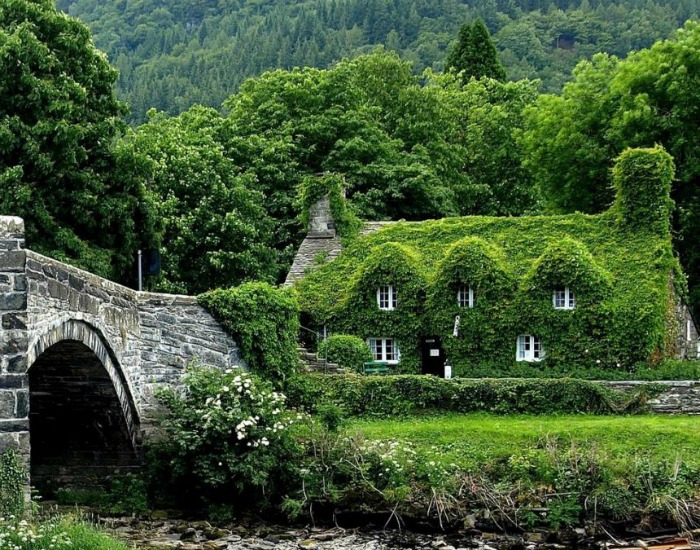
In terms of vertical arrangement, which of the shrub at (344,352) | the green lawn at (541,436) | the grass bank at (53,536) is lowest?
the grass bank at (53,536)

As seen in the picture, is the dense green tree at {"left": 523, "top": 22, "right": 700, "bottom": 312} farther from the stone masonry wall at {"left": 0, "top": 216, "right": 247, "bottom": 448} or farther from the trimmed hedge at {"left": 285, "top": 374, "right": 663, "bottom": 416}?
the stone masonry wall at {"left": 0, "top": 216, "right": 247, "bottom": 448}

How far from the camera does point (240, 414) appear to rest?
1992 centimetres

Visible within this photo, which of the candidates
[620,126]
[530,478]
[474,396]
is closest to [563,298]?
[474,396]

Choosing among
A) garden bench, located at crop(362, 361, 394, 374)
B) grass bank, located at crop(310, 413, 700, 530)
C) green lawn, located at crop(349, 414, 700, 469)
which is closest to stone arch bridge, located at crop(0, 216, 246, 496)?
grass bank, located at crop(310, 413, 700, 530)

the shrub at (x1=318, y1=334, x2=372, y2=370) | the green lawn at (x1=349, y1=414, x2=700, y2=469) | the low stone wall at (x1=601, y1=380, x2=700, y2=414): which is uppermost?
the shrub at (x1=318, y1=334, x2=372, y2=370)

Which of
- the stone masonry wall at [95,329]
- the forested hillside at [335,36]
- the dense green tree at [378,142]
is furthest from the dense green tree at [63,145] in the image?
the forested hillside at [335,36]

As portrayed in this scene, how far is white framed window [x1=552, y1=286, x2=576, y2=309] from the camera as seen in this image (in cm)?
3094

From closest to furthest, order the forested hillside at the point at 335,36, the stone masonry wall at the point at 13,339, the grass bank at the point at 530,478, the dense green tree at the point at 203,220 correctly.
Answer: the stone masonry wall at the point at 13,339, the grass bank at the point at 530,478, the dense green tree at the point at 203,220, the forested hillside at the point at 335,36

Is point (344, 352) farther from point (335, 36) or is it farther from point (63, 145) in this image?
point (335, 36)

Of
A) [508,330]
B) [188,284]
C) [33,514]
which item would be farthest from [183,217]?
[33,514]

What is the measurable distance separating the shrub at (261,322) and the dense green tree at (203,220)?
7.83 meters

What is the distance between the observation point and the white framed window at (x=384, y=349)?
32.4 metres

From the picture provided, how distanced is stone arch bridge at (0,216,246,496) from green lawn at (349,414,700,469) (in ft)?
13.4

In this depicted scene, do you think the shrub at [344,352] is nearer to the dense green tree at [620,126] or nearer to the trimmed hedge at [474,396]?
the trimmed hedge at [474,396]
